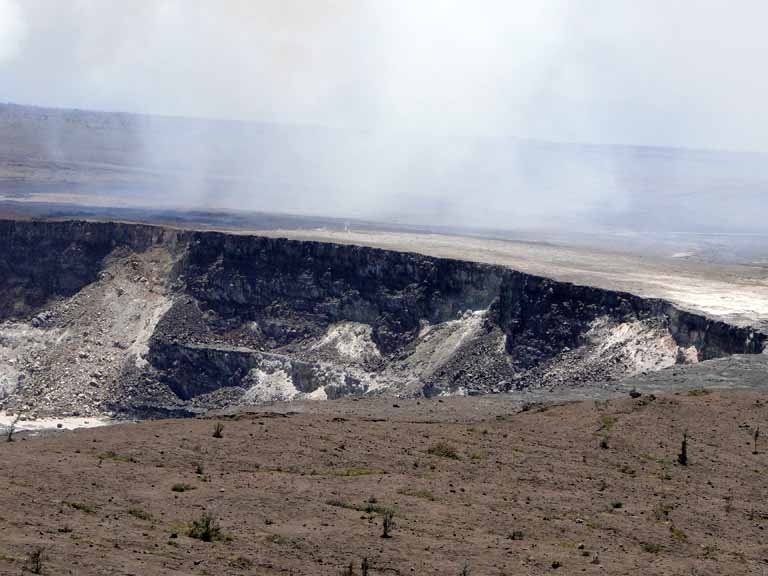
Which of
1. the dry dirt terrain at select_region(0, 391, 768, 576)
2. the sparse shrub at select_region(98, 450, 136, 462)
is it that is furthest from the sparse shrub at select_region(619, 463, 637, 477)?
the sparse shrub at select_region(98, 450, 136, 462)

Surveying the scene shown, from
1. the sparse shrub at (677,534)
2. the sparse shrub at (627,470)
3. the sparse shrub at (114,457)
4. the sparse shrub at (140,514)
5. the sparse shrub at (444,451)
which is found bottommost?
the sparse shrub at (114,457)

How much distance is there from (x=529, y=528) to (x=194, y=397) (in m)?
34.4

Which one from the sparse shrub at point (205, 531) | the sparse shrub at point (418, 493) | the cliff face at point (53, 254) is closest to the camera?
the sparse shrub at point (205, 531)

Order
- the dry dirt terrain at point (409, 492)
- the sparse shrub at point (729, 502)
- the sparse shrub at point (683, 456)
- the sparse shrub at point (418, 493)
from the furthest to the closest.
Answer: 1. the sparse shrub at point (683, 456)
2. the sparse shrub at point (729, 502)
3. the sparse shrub at point (418, 493)
4. the dry dirt terrain at point (409, 492)

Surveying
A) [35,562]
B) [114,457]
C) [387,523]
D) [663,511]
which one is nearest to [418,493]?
[387,523]

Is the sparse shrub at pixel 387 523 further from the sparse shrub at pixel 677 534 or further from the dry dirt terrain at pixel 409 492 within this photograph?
the sparse shrub at pixel 677 534

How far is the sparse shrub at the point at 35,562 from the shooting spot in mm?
16391

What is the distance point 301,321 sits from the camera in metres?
56.9

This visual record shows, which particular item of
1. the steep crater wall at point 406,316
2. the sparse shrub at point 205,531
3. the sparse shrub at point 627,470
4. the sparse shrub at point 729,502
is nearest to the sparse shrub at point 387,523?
the sparse shrub at point 205,531

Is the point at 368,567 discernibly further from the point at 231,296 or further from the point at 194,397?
the point at 231,296

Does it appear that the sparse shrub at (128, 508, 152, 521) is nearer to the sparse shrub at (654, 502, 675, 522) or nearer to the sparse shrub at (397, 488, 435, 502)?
the sparse shrub at (397, 488, 435, 502)

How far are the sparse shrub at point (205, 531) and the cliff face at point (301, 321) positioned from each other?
24678mm

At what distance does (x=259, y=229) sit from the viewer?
7631cm

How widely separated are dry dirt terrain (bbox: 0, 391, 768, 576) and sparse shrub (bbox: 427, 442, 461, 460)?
0.04 m
